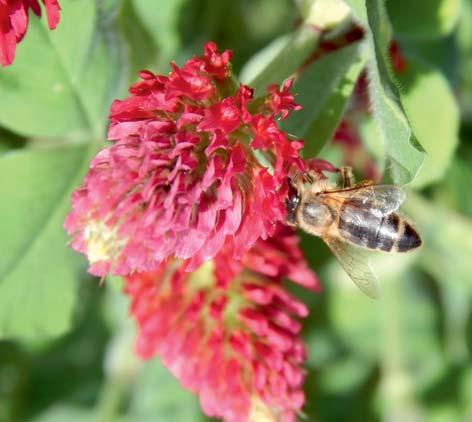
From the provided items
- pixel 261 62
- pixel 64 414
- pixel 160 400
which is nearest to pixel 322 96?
pixel 261 62

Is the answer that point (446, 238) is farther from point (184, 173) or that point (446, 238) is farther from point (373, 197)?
point (184, 173)

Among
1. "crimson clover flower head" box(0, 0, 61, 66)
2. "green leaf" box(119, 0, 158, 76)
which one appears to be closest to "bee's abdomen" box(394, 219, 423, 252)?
"crimson clover flower head" box(0, 0, 61, 66)

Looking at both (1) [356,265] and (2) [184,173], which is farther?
(1) [356,265]

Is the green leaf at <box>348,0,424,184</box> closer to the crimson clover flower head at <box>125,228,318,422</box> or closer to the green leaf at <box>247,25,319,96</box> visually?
the green leaf at <box>247,25,319,96</box>

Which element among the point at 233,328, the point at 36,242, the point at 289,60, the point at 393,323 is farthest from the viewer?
the point at 393,323

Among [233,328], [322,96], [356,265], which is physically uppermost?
[322,96]

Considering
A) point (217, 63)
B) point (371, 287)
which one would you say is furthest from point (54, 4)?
point (371, 287)

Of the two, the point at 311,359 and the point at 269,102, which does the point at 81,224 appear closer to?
the point at 269,102
